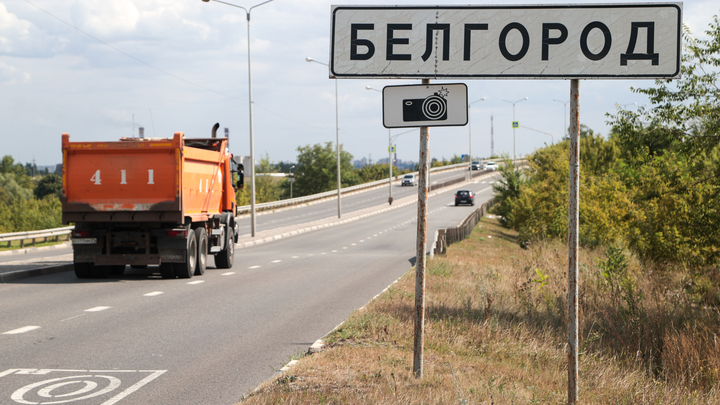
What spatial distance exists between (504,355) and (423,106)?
126 inches

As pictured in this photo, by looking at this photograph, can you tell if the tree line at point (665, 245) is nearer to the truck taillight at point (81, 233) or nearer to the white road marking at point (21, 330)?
the white road marking at point (21, 330)

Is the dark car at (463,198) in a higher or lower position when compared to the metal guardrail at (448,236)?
higher

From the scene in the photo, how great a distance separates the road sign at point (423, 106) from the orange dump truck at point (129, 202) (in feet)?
33.2

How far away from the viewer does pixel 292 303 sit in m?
12.1

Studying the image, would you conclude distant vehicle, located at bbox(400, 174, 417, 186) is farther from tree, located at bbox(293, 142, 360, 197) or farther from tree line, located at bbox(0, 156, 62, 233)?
tree line, located at bbox(0, 156, 62, 233)

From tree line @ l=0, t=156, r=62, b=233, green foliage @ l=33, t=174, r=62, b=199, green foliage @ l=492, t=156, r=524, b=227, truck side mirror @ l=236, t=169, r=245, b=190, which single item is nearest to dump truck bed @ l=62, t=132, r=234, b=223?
truck side mirror @ l=236, t=169, r=245, b=190

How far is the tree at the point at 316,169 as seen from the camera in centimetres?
12231

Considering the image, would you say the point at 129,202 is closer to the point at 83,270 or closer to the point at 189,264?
the point at 189,264

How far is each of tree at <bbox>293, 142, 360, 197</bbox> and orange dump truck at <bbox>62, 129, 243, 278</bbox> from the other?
349ft

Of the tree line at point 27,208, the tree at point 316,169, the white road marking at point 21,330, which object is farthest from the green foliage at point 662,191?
the tree at point 316,169

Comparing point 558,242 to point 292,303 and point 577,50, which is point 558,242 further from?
point 577,50

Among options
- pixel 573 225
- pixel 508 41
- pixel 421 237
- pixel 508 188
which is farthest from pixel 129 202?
pixel 508 188

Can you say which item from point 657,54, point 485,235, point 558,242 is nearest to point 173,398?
point 657,54

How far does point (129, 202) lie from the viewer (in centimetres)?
1445
